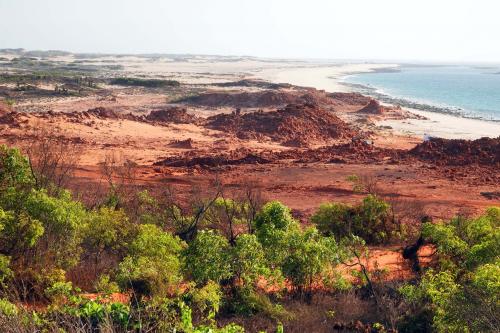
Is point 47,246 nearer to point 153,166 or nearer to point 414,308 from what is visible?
point 414,308

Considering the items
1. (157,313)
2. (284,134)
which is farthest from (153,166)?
(157,313)

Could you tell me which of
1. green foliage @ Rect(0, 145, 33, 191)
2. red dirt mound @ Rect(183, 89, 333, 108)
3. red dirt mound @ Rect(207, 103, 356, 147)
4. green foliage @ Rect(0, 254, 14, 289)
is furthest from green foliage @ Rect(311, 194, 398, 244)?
red dirt mound @ Rect(183, 89, 333, 108)

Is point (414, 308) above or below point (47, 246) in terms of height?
below

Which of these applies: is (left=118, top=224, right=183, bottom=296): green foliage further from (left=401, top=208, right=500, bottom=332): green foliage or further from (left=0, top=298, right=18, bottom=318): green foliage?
(left=401, top=208, right=500, bottom=332): green foliage

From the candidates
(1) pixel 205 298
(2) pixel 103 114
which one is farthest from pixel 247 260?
(2) pixel 103 114

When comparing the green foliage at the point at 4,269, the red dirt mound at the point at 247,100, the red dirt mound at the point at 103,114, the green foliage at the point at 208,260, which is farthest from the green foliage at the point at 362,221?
the red dirt mound at the point at 247,100

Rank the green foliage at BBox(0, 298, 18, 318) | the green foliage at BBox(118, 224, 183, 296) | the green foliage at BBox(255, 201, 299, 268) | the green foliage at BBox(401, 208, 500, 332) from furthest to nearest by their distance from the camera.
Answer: the green foliage at BBox(255, 201, 299, 268) < the green foliage at BBox(118, 224, 183, 296) < the green foliage at BBox(401, 208, 500, 332) < the green foliage at BBox(0, 298, 18, 318)
